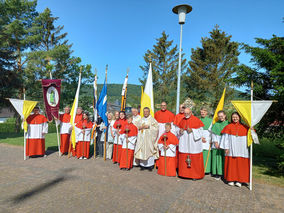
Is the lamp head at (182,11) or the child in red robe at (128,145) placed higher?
the lamp head at (182,11)

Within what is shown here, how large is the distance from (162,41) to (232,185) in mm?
24614

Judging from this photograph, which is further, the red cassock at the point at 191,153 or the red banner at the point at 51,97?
the red banner at the point at 51,97

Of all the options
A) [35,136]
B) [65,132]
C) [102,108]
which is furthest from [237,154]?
[35,136]

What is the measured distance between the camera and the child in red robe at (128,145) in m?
7.02

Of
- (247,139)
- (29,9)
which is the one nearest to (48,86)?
(247,139)

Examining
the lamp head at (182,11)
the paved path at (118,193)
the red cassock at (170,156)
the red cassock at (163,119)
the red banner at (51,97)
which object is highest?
the lamp head at (182,11)

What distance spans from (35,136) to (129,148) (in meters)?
4.42

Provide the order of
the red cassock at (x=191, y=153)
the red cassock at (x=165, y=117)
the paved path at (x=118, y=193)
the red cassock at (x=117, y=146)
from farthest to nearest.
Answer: the red cassock at (x=117, y=146) < the red cassock at (x=165, y=117) < the red cassock at (x=191, y=153) < the paved path at (x=118, y=193)

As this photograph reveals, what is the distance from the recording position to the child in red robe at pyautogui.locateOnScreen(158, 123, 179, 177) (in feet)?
21.1

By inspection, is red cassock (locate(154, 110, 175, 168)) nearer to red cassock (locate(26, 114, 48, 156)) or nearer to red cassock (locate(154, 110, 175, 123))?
red cassock (locate(154, 110, 175, 123))

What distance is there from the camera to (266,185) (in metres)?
5.76

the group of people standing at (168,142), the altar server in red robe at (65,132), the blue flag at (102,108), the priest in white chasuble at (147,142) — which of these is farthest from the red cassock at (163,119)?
the altar server in red robe at (65,132)

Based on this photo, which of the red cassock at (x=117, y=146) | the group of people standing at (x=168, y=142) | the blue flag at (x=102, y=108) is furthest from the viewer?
the blue flag at (x=102, y=108)

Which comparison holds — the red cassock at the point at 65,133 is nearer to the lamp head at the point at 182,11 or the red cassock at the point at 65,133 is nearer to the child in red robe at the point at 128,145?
the child in red robe at the point at 128,145
